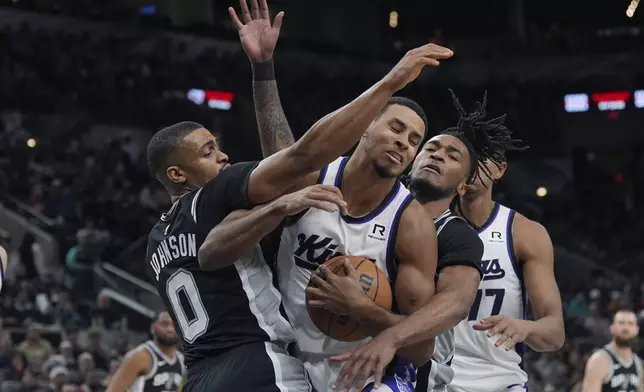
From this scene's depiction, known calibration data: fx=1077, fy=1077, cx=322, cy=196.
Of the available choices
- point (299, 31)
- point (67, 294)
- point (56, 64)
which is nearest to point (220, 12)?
point (299, 31)

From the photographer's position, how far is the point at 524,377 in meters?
5.49

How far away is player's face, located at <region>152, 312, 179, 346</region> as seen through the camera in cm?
805

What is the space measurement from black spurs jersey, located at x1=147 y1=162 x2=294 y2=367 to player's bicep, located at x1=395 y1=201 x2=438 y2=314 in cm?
48

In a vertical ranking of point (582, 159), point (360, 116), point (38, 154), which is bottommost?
point (582, 159)

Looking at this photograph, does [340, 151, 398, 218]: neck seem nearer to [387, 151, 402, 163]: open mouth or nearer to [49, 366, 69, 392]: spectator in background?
[387, 151, 402, 163]: open mouth

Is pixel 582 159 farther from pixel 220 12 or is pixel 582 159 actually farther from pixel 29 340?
pixel 29 340

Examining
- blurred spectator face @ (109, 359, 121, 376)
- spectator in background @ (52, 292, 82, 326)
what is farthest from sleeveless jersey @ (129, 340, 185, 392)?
spectator in background @ (52, 292, 82, 326)

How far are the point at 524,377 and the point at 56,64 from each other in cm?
1536

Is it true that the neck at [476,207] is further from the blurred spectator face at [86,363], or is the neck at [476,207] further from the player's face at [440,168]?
the blurred spectator face at [86,363]

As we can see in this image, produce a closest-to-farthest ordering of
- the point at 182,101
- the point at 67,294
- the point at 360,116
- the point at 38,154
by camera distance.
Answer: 1. the point at 360,116
2. the point at 67,294
3. the point at 38,154
4. the point at 182,101

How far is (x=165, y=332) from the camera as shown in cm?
805

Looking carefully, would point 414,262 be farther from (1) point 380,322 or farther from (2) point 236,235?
(2) point 236,235

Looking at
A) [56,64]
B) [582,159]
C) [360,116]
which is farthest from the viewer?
[582,159]

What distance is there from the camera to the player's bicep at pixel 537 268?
5.30 m
